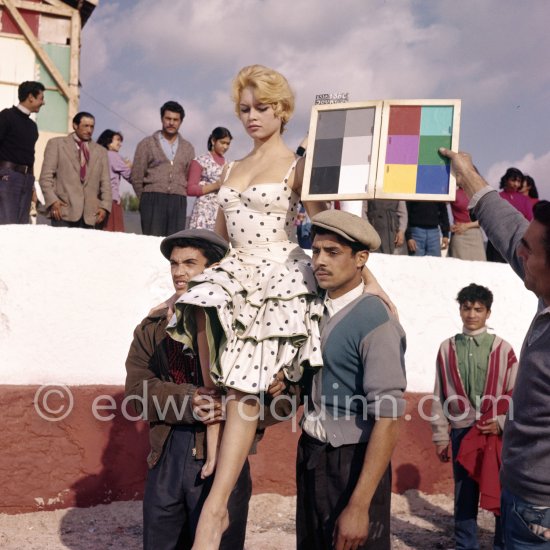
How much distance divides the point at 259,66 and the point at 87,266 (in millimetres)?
3111

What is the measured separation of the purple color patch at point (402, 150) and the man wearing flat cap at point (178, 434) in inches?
30.5

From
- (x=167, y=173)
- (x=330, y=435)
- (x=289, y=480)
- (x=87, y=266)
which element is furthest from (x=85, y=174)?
(x=330, y=435)

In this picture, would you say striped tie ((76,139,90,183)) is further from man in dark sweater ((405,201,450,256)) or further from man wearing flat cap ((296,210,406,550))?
man wearing flat cap ((296,210,406,550))

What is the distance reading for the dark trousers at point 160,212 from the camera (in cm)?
755

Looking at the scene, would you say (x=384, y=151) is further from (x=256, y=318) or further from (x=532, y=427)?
(x=532, y=427)

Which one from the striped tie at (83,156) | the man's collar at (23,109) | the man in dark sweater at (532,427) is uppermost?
the man's collar at (23,109)

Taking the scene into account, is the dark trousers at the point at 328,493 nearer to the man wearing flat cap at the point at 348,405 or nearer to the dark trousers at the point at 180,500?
the man wearing flat cap at the point at 348,405

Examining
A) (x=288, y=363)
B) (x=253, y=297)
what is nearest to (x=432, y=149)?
(x=253, y=297)

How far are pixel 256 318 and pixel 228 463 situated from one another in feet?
1.81

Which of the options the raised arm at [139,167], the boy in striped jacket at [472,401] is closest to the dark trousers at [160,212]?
the raised arm at [139,167]

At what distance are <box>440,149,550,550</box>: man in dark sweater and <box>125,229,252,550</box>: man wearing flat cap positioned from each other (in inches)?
44.0

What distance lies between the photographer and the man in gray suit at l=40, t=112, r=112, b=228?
281 inches

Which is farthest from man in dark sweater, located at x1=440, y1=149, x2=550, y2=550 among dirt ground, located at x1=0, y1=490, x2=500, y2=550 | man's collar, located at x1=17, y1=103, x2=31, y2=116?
man's collar, located at x1=17, y1=103, x2=31, y2=116

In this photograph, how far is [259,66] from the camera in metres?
3.41
